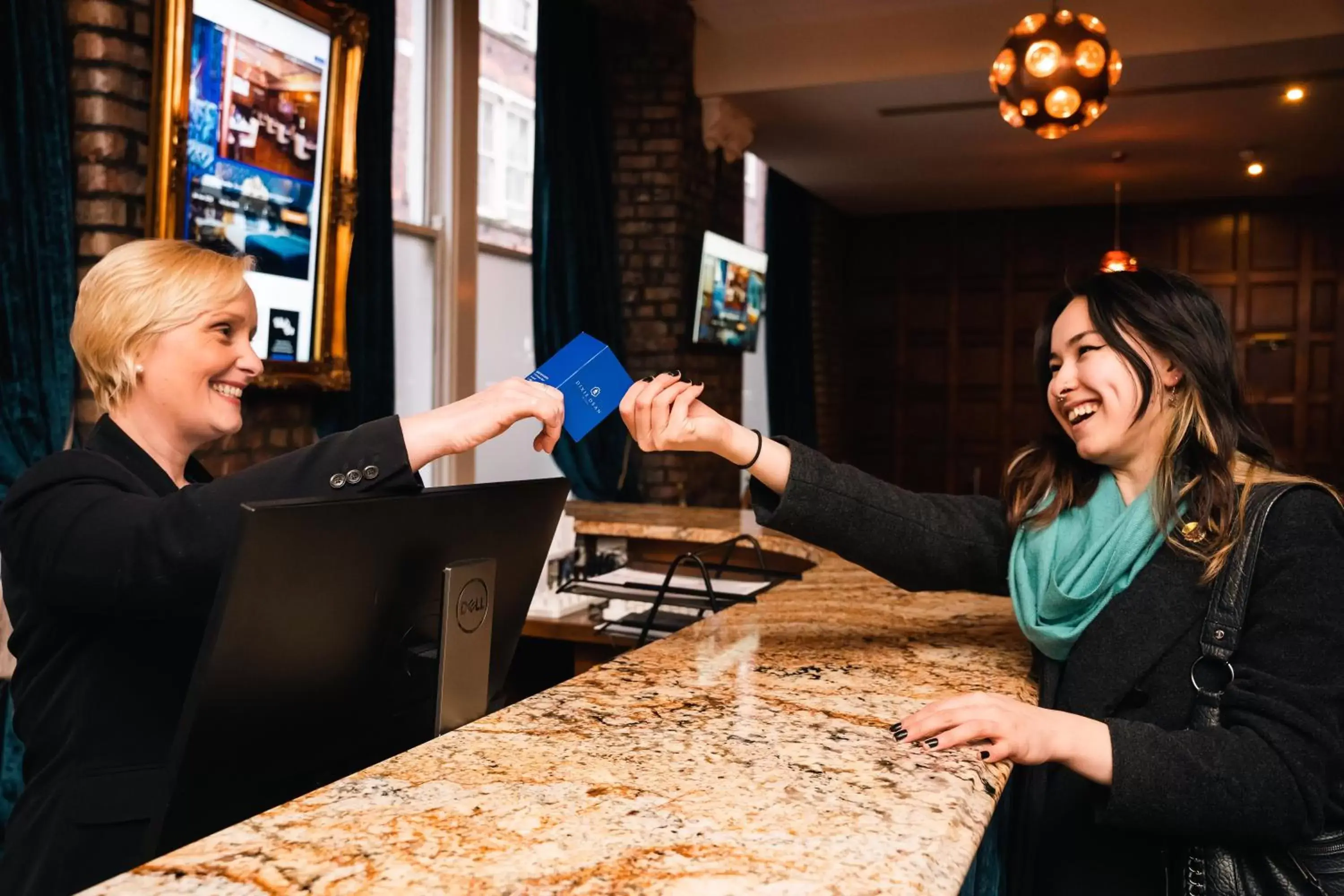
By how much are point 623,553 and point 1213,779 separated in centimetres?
245

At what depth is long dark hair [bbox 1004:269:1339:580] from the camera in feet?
4.25

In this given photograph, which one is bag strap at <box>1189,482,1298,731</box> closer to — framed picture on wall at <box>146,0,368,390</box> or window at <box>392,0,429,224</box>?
framed picture on wall at <box>146,0,368,390</box>

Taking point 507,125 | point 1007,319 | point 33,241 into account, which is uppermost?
point 507,125

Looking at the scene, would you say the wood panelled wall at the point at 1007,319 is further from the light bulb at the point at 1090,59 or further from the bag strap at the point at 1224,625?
the bag strap at the point at 1224,625

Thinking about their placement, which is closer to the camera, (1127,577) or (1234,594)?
(1234,594)

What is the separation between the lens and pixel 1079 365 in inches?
56.2

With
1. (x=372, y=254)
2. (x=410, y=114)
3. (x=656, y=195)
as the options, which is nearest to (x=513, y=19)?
(x=410, y=114)

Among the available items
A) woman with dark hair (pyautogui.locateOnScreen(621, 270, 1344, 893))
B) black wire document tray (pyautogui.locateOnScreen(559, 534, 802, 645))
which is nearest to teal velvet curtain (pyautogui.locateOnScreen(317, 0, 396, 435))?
black wire document tray (pyautogui.locateOnScreen(559, 534, 802, 645))

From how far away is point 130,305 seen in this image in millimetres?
1366

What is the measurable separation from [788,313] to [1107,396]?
6.60 meters

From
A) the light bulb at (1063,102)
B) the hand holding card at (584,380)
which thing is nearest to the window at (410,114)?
the light bulb at (1063,102)

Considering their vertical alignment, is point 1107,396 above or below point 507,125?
below

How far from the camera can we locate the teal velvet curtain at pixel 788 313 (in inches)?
304

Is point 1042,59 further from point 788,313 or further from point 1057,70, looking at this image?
point 788,313
